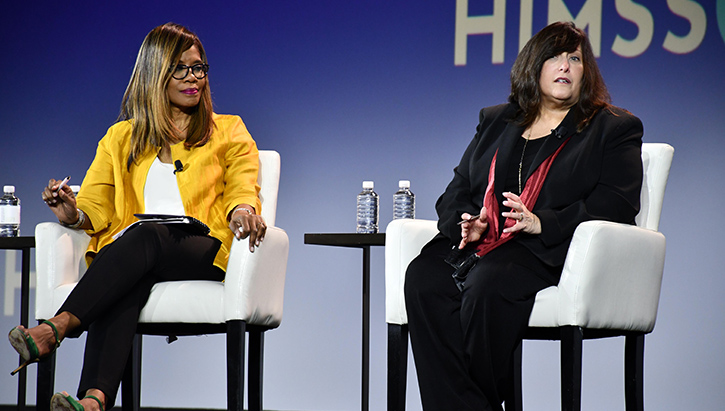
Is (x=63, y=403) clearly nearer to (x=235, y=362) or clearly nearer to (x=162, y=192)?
(x=235, y=362)

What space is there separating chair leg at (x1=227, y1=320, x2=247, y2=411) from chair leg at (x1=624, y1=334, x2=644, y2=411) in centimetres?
107

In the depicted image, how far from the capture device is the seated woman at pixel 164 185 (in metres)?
2.11

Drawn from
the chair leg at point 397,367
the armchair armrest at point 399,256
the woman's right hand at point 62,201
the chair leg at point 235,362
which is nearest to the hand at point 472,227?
the armchair armrest at point 399,256

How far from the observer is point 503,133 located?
231cm

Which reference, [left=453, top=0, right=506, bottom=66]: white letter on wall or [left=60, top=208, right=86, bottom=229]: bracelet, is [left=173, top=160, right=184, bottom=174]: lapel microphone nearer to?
[left=60, top=208, right=86, bottom=229]: bracelet

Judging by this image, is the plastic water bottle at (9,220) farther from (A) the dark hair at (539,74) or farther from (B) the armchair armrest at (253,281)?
(A) the dark hair at (539,74)

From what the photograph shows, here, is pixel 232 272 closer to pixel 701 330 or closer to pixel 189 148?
pixel 189 148

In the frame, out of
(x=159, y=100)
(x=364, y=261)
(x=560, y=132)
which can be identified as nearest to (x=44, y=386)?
(x=159, y=100)

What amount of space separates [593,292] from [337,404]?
1.69 metres

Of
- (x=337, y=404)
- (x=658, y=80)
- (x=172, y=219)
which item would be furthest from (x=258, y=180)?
(x=658, y=80)

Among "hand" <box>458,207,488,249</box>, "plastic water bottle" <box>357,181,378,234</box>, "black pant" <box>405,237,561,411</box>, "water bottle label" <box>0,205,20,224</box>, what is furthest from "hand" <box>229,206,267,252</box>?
"water bottle label" <box>0,205,20,224</box>

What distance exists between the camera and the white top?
2.40 meters

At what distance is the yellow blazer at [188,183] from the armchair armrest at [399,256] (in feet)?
1.52

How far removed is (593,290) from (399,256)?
0.55 metres
